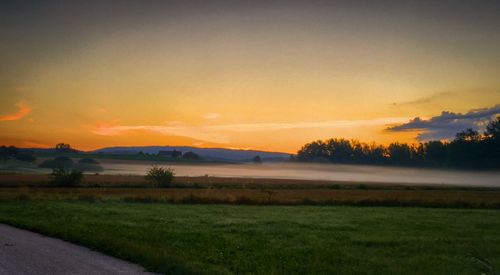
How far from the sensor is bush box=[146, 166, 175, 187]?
86562 millimetres

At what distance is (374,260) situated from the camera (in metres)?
20.8

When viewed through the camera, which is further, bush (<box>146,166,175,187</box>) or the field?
bush (<box>146,166,175,187</box>)

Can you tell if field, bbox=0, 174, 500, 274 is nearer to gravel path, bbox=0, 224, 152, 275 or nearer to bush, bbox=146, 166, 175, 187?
gravel path, bbox=0, 224, 152, 275

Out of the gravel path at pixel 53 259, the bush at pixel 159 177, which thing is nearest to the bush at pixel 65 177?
the bush at pixel 159 177

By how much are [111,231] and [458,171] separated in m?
196

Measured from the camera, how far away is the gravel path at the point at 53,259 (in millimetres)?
16281

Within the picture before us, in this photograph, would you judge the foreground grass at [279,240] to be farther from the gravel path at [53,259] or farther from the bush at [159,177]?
the bush at [159,177]

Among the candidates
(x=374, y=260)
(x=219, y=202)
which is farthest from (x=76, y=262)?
(x=219, y=202)

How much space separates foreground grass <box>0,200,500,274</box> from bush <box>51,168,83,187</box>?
4150 cm

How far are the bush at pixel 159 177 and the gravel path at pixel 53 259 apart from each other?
207 ft

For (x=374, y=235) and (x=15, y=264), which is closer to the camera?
(x=15, y=264)

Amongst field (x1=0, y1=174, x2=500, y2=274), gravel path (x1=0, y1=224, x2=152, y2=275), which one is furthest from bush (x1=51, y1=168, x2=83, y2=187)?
gravel path (x1=0, y1=224, x2=152, y2=275)

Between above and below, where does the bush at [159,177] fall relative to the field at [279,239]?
above

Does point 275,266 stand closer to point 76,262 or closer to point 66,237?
point 76,262
